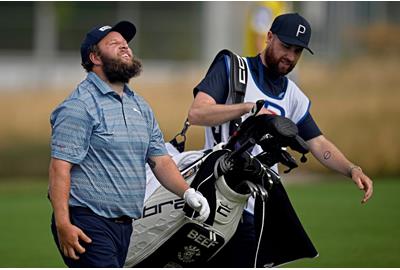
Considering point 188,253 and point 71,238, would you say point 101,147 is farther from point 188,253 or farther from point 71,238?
point 188,253

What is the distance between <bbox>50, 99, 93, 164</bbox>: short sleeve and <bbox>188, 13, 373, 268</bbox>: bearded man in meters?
1.10

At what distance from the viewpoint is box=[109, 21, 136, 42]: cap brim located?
252 inches

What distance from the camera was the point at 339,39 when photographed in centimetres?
3384

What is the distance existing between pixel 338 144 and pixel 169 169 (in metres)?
16.3

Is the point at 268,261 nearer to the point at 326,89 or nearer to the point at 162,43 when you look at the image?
the point at 326,89

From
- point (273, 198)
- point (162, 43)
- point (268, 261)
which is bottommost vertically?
point (162, 43)

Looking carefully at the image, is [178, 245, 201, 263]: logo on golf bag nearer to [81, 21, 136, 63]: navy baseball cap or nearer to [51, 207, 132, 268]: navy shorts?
[51, 207, 132, 268]: navy shorts

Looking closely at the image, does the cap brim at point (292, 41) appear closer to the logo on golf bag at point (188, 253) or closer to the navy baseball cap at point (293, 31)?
the navy baseball cap at point (293, 31)

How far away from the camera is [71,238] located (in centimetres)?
587

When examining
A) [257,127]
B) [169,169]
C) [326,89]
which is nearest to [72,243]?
[169,169]

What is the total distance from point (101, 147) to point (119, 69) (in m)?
0.49

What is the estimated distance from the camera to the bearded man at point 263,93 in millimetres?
7094

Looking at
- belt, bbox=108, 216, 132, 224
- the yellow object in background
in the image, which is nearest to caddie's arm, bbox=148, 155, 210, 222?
belt, bbox=108, 216, 132, 224

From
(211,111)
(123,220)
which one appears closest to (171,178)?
(123,220)
